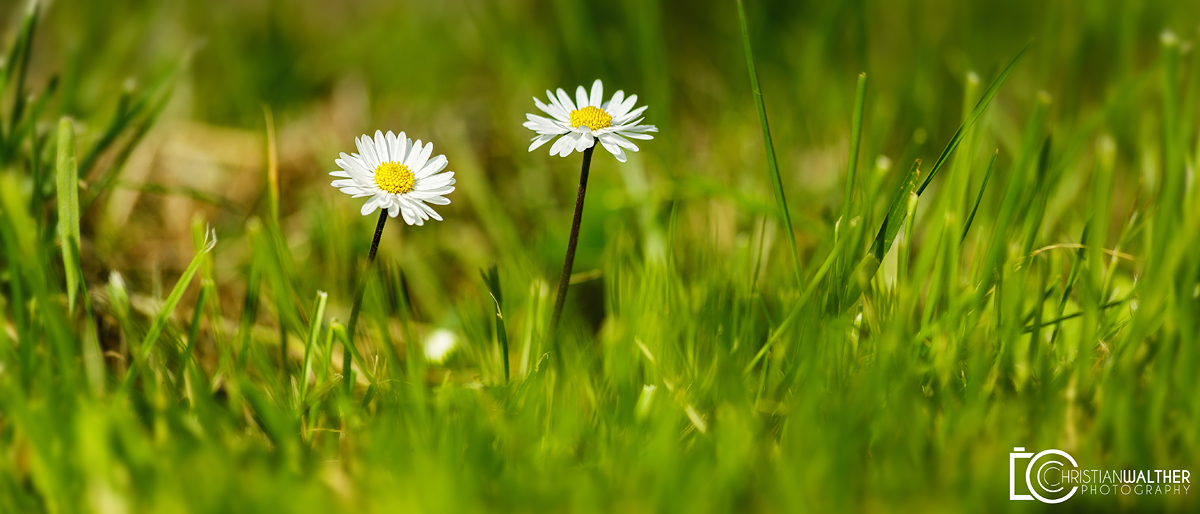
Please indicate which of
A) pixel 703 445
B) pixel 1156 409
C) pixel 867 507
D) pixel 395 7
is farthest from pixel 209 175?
pixel 1156 409

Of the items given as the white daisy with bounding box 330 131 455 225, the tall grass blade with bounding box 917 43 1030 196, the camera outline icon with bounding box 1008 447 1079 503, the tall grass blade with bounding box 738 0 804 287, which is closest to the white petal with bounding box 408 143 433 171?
the white daisy with bounding box 330 131 455 225

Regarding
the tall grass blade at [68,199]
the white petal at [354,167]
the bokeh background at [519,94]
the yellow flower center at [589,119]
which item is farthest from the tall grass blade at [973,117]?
the tall grass blade at [68,199]

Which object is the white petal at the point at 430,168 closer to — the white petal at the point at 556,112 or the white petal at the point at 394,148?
the white petal at the point at 394,148

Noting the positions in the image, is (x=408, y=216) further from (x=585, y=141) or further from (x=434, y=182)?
(x=585, y=141)

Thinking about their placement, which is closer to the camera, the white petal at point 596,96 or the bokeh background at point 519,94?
the white petal at point 596,96

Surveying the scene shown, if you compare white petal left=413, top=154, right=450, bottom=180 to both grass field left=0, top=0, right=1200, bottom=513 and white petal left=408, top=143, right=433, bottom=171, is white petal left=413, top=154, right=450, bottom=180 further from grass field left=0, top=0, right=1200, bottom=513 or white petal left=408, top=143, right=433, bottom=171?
grass field left=0, top=0, right=1200, bottom=513

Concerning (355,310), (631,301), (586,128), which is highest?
(586,128)

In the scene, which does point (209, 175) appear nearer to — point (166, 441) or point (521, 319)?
point (521, 319)

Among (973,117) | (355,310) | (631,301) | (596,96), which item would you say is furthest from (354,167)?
(973,117)

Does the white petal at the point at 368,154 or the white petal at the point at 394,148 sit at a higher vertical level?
the white petal at the point at 394,148
